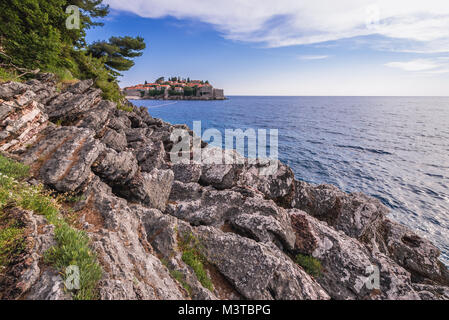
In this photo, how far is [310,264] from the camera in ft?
30.5

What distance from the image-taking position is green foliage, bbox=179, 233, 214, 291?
23.3ft

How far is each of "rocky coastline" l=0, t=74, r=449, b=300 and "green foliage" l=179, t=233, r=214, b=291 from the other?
5 centimetres

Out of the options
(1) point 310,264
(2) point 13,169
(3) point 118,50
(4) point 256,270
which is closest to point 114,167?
(2) point 13,169

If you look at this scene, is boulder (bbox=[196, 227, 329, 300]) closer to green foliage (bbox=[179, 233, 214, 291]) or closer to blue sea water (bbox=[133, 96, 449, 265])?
green foliage (bbox=[179, 233, 214, 291])

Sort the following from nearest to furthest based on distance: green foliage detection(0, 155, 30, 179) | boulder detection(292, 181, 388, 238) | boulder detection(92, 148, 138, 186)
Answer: green foliage detection(0, 155, 30, 179) → boulder detection(92, 148, 138, 186) → boulder detection(292, 181, 388, 238)

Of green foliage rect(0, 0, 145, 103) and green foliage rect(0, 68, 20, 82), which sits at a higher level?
green foliage rect(0, 0, 145, 103)

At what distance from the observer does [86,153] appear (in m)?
8.83

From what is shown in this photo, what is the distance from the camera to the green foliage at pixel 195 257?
7.09 metres

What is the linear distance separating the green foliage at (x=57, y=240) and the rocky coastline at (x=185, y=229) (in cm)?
22

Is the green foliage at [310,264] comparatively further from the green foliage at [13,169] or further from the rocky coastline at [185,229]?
the green foliage at [13,169]

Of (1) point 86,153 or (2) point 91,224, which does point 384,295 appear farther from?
(1) point 86,153

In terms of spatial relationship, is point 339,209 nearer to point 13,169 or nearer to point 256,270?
point 256,270

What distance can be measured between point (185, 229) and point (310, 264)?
22.5ft

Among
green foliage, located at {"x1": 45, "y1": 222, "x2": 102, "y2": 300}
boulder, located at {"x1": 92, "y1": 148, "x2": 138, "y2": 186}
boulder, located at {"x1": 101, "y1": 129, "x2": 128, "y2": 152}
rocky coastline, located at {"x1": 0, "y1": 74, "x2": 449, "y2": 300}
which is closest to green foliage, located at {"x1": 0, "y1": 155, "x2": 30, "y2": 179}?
rocky coastline, located at {"x1": 0, "y1": 74, "x2": 449, "y2": 300}
